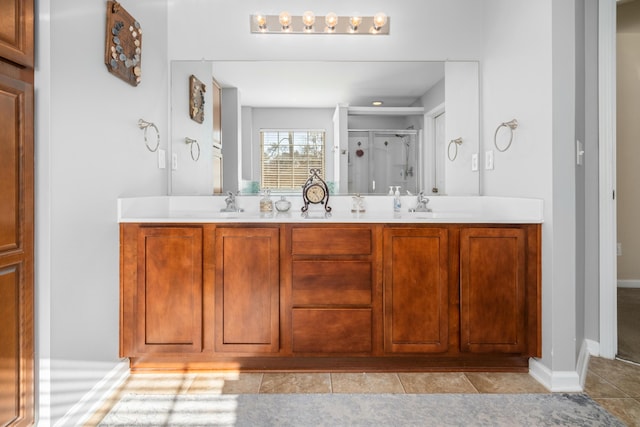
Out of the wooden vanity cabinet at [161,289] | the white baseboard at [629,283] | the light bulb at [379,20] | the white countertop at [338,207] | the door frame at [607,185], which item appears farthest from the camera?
the white baseboard at [629,283]

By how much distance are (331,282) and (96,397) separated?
1.20 meters

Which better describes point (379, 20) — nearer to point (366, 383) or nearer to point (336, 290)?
point (336, 290)

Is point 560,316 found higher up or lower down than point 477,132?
lower down

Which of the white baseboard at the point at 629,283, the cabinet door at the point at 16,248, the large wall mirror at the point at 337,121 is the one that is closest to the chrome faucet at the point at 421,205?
the large wall mirror at the point at 337,121

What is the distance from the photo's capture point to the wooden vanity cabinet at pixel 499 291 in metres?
2.15

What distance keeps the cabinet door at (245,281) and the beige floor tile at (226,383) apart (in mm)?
171

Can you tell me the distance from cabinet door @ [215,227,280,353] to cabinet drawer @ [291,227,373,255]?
0.12 m

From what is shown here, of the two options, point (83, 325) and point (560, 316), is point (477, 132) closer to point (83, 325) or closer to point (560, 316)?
point (560, 316)

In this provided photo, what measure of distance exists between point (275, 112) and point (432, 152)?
1.09 meters

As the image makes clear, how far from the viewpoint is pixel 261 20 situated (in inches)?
107

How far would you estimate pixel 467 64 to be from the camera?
280 cm

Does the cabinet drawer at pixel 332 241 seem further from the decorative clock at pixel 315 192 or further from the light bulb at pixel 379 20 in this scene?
the light bulb at pixel 379 20

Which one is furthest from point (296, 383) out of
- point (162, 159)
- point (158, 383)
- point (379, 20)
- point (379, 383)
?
point (379, 20)

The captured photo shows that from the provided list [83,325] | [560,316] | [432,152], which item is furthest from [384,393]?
[432,152]
